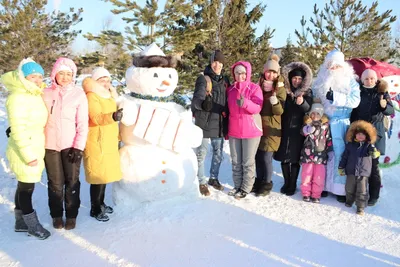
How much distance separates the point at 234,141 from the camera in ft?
13.5

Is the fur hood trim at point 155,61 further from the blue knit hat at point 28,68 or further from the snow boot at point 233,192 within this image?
the snow boot at point 233,192

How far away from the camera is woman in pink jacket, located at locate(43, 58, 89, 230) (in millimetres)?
3059

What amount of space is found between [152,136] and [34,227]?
1399 mm

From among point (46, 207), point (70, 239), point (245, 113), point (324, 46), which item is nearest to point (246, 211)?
point (245, 113)

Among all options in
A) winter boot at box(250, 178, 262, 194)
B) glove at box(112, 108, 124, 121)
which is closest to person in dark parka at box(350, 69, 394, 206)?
winter boot at box(250, 178, 262, 194)

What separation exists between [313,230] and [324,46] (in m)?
6.60

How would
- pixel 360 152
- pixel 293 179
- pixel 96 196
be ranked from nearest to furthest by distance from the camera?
1. pixel 96 196
2. pixel 360 152
3. pixel 293 179

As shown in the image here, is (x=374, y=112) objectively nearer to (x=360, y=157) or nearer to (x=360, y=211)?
(x=360, y=157)

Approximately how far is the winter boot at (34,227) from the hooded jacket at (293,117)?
2.72m

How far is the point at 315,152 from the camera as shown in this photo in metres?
4.00

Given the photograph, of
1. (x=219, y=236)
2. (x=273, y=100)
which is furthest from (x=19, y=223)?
(x=273, y=100)

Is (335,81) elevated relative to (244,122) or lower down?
elevated

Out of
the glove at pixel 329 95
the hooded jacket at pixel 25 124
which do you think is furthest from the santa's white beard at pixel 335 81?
the hooded jacket at pixel 25 124

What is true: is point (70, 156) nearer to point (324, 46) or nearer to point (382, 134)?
point (382, 134)
